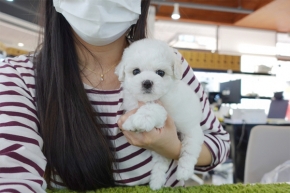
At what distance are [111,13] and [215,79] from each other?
407 cm

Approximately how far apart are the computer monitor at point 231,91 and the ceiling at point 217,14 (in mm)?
1491

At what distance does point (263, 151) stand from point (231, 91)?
82.5 inches

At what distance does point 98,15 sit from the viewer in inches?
24.5

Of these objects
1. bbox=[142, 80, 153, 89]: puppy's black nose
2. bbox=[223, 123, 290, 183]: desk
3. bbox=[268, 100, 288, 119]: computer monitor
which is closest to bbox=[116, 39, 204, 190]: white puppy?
bbox=[142, 80, 153, 89]: puppy's black nose

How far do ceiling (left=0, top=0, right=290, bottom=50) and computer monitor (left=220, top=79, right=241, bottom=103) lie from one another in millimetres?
1491

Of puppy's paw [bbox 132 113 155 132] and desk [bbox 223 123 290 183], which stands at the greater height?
puppy's paw [bbox 132 113 155 132]

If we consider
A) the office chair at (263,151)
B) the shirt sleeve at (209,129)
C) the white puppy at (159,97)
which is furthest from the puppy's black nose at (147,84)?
the office chair at (263,151)

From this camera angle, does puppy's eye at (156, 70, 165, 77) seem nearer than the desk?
Yes

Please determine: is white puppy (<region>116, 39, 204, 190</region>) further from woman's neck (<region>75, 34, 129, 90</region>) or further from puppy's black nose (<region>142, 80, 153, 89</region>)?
woman's neck (<region>75, 34, 129, 90</region>)

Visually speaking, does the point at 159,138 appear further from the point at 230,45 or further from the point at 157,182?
the point at 230,45

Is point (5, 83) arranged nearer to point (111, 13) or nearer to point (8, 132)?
point (8, 132)

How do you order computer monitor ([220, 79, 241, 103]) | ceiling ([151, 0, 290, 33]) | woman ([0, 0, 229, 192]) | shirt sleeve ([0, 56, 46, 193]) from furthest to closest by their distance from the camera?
ceiling ([151, 0, 290, 33]), computer monitor ([220, 79, 241, 103]), woman ([0, 0, 229, 192]), shirt sleeve ([0, 56, 46, 193])

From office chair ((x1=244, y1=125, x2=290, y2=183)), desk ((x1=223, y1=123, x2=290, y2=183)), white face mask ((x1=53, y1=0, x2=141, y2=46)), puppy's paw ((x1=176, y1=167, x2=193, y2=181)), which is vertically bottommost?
desk ((x1=223, y1=123, x2=290, y2=183))

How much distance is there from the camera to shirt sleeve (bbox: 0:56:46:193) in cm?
46
